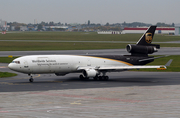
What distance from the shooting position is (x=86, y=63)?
53781mm

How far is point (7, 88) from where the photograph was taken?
42.3m

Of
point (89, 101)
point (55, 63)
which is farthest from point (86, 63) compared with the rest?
point (89, 101)

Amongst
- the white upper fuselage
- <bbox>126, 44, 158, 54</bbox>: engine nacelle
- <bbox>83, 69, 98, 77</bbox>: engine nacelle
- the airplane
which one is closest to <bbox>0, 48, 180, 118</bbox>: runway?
the white upper fuselage

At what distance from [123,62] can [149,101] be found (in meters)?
24.1

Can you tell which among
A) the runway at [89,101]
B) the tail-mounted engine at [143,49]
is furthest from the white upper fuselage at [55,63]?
the runway at [89,101]

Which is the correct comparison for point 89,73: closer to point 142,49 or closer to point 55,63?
point 55,63

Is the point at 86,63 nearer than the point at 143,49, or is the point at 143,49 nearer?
the point at 86,63

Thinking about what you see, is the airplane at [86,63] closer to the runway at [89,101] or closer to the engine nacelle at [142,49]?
the engine nacelle at [142,49]

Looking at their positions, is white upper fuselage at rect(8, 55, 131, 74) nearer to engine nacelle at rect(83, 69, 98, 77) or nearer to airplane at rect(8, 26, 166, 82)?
airplane at rect(8, 26, 166, 82)

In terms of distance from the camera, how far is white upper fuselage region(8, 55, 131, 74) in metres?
49.1

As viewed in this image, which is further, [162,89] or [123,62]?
[123,62]

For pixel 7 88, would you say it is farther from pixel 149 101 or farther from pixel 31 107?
pixel 149 101

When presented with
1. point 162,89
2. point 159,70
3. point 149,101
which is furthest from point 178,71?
point 149,101

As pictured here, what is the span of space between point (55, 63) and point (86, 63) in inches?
230
